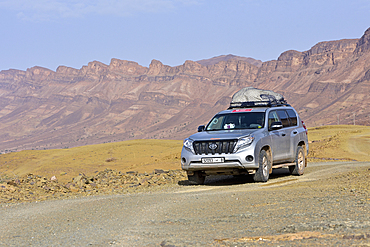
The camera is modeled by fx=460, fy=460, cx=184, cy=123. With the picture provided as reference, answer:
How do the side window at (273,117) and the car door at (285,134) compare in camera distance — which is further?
the car door at (285,134)

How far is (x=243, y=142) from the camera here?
10625 millimetres

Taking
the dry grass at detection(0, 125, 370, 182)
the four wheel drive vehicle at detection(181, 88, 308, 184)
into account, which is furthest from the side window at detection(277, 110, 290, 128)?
the dry grass at detection(0, 125, 370, 182)

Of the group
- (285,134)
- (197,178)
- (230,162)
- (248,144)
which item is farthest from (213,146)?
(285,134)

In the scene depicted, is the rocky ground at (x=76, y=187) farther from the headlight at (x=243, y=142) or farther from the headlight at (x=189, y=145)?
the headlight at (x=243, y=142)

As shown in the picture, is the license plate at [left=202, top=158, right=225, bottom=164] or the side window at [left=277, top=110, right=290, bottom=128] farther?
the side window at [left=277, top=110, right=290, bottom=128]

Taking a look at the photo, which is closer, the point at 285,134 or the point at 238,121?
the point at 238,121

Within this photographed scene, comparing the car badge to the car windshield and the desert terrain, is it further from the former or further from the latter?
the car windshield

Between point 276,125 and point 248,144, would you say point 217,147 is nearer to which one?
point 248,144

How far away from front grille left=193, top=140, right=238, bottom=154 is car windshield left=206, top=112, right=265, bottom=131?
43.6 inches

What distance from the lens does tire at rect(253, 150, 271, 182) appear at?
1083cm

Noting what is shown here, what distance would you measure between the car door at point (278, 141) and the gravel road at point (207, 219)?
6.73 ft

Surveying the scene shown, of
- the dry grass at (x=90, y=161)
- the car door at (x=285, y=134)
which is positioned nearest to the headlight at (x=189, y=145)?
the car door at (x=285, y=134)

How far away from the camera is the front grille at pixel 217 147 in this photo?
1065 cm

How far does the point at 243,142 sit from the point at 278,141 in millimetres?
1592
